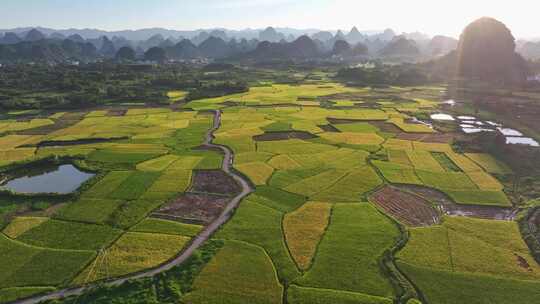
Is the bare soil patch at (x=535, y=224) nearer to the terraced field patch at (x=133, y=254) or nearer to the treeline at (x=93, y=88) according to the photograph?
the terraced field patch at (x=133, y=254)

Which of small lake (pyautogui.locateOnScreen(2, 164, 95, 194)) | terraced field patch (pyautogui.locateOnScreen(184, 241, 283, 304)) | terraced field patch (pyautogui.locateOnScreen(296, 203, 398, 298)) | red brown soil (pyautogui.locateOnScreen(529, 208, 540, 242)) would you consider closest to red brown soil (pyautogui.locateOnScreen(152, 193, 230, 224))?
terraced field patch (pyautogui.locateOnScreen(184, 241, 283, 304))

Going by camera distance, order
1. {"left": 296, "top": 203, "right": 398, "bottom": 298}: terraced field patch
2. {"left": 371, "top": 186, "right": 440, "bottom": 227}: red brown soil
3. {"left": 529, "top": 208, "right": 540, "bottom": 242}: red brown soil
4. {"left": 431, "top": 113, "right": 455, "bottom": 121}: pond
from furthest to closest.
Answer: {"left": 431, "top": 113, "right": 455, "bottom": 121}: pond
{"left": 371, "top": 186, "right": 440, "bottom": 227}: red brown soil
{"left": 529, "top": 208, "right": 540, "bottom": 242}: red brown soil
{"left": 296, "top": 203, "right": 398, "bottom": 298}: terraced field patch

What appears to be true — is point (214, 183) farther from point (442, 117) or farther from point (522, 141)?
point (442, 117)

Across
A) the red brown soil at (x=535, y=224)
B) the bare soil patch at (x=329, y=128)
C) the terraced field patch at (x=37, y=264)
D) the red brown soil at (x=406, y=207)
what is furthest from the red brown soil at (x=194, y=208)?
the bare soil patch at (x=329, y=128)

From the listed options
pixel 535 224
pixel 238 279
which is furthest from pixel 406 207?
pixel 238 279

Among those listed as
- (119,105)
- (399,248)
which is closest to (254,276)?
(399,248)

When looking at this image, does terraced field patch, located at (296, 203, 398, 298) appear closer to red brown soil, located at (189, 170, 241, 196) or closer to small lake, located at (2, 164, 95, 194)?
red brown soil, located at (189, 170, 241, 196)

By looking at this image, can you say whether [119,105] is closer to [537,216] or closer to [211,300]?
[211,300]
